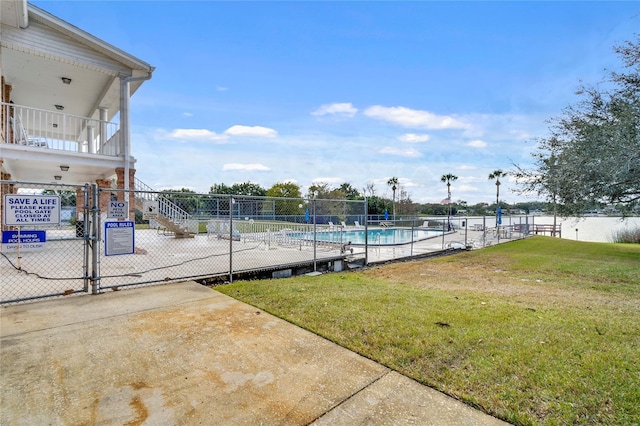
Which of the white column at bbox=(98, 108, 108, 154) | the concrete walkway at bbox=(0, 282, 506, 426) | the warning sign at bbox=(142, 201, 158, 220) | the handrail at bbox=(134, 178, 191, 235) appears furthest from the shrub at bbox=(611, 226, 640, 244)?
the white column at bbox=(98, 108, 108, 154)

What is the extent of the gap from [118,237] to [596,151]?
34.9 feet

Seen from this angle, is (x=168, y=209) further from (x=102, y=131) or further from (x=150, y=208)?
(x=102, y=131)

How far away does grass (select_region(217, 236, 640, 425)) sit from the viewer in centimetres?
229

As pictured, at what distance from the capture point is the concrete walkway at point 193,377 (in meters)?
2.10

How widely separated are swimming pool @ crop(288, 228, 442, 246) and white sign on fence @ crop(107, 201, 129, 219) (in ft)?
19.4

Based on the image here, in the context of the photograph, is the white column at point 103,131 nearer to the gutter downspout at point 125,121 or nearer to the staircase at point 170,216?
the gutter downspout at point 125,121

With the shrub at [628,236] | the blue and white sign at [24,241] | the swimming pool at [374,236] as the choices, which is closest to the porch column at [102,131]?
the blue and white sign at [24,241]

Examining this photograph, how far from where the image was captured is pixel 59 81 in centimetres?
1054

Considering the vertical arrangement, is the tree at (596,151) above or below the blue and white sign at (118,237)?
above

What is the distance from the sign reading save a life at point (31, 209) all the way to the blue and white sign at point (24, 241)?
152mm

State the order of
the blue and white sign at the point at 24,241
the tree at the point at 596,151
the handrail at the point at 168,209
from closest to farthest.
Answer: the blue and white sign at the point at 24,241, the tree at the point at 596,151, the handrail at the point at 168,209

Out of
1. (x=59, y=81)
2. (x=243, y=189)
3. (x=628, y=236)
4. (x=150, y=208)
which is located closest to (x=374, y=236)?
(x=150, y=208)

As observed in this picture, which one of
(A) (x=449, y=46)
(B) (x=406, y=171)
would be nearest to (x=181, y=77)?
(A) (x=449, y=46)

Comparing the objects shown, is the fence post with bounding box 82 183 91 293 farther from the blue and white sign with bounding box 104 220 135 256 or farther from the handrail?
the handrail
